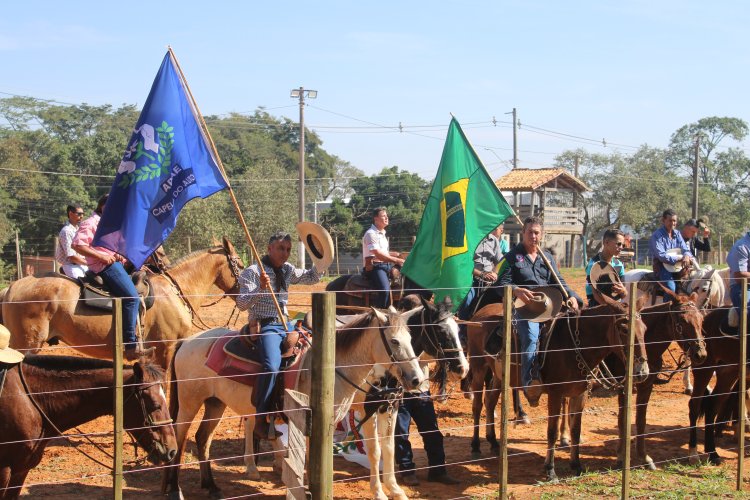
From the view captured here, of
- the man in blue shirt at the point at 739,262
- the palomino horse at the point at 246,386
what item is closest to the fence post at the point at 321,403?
the palomino horse at the point at 246,386

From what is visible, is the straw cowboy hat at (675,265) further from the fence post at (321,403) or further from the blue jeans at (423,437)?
the fence post at (321,403)

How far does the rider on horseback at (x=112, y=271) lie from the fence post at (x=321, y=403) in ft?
15.5

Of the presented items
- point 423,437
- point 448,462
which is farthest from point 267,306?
point 448,462

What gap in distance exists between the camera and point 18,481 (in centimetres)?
570

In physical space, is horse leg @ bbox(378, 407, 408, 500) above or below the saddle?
below

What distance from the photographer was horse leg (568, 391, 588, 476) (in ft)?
28.1

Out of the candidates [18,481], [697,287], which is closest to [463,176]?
[18,481]

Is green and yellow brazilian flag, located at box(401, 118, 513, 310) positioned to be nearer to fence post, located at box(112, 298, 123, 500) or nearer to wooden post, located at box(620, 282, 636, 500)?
wooden post, located at box(620, 282, 636, 500)

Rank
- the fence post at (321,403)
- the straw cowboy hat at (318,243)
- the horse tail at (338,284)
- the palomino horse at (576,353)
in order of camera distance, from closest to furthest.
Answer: the fence post at (321,403), the straw cowboy hat at (318,243), the palomino horse at (576,353), the horse tail at (338,284)

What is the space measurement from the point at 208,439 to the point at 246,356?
1087mm

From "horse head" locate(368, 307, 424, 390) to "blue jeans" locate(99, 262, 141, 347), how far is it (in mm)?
3655

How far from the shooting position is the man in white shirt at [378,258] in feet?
37.9

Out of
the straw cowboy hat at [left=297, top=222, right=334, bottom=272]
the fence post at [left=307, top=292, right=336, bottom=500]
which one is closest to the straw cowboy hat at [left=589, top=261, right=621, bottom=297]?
the straw cowboy hat at [left=297, top=222, right=334, bottom=272]

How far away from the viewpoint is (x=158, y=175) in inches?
255
